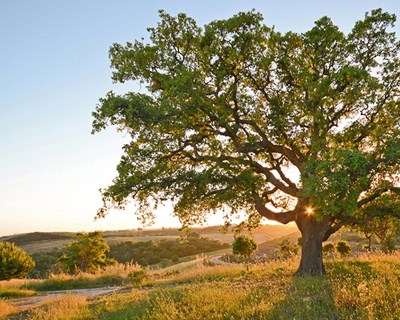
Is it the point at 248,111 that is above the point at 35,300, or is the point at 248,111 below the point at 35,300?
above

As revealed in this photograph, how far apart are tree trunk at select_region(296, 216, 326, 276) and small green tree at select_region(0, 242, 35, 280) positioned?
2139 centimetres

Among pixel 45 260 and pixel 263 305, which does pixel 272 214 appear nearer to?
pixel 263 305

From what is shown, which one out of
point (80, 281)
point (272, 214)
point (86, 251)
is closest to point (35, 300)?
point (80, 281)

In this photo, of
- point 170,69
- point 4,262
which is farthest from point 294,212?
point 4,262

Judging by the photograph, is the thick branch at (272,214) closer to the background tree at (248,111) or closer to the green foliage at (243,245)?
the background tree at (248,111)

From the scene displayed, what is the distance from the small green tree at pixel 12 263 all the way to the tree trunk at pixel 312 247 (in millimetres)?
21392

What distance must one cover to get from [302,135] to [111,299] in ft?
37.0

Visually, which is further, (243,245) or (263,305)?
(243,245)

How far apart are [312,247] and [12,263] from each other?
22.3 metres

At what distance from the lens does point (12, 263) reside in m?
28.7

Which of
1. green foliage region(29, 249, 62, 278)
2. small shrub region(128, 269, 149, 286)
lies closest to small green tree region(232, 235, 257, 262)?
small shrub region(128, 269, 149, 286)

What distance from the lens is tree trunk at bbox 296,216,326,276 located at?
18.0 m

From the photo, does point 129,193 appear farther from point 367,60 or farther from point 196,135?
point 367,60

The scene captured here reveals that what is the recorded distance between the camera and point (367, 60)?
59.6 feet
